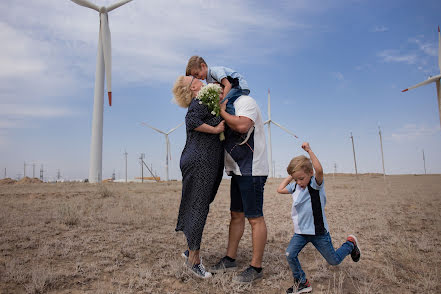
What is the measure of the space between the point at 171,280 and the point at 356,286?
233 centimetres

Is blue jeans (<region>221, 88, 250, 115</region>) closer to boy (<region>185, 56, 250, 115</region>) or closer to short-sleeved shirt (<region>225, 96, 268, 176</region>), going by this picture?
boy (<region>185, 56, 250, 115</region>)

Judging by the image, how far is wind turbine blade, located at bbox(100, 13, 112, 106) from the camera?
24.9 m

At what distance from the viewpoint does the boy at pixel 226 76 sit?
414 cm

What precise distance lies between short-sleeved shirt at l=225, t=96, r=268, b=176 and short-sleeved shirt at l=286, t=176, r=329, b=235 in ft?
1.75

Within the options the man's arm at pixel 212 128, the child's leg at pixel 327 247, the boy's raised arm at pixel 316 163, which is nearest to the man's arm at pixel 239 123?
the man's arm at pixel 212 128

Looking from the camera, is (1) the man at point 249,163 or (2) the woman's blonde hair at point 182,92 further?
(2) the woman's blonde hair at point 182,92

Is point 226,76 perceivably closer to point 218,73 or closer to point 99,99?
point 218,73

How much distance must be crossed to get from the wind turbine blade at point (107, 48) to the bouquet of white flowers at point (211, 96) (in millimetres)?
22907

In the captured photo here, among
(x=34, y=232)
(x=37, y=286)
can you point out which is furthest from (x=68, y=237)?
(x=37, y=286)

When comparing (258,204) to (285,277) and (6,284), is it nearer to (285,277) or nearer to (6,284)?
(285,277)

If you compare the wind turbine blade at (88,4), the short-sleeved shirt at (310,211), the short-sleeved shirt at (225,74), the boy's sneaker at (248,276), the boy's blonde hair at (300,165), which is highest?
the wind turbine blade at (88,4)

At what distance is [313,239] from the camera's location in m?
3.86

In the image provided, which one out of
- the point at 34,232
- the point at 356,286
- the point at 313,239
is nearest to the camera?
the point at 313,239

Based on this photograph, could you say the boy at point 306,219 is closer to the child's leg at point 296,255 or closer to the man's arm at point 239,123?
the child's leg at point 296,255
